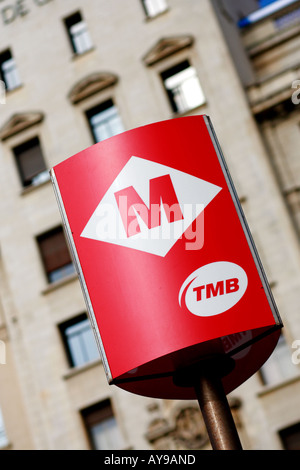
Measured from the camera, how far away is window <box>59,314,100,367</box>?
1928 centimetres

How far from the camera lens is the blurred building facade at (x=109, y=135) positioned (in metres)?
17.7

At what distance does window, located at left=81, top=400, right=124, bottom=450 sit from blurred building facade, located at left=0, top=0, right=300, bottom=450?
1.0 inches

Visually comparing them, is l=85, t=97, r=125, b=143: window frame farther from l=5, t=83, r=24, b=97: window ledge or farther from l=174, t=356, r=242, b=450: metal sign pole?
l=174, t=356, r=242, b=450: metal sign pole

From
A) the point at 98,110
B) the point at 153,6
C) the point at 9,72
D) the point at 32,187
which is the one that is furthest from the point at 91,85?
the point at 32,187

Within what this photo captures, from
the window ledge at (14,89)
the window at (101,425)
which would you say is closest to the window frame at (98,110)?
the window ledge at (14,89)

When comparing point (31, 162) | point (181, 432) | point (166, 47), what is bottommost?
point (181, 432)

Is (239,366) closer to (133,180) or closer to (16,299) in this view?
(133,180)

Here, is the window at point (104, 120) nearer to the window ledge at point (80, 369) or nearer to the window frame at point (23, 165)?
the window frame at point (23, 165)

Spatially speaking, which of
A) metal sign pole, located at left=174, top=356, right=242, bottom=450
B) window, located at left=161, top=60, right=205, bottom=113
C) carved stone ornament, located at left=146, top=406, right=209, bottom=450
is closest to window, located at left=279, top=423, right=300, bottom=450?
carved stone ornament, located at left=146, top=406, right=209, bottom=450

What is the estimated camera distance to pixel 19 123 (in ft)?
71.0

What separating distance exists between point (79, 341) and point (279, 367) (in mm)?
5422

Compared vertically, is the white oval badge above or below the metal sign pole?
above

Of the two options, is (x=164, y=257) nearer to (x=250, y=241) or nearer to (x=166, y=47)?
(x=250, y=241)

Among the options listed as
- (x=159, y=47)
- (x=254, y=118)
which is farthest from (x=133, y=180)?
(x=159, y=47)
